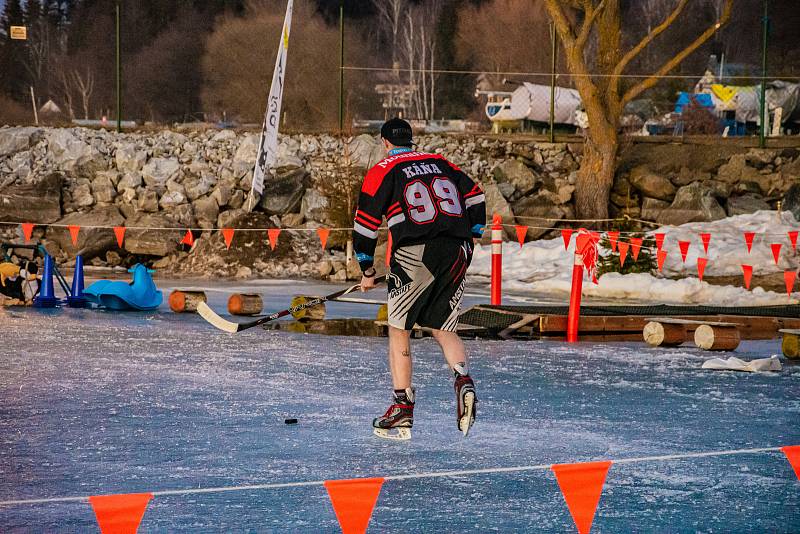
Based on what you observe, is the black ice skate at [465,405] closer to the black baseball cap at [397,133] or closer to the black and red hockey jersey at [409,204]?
the black and red hockey jersey at [409,204]

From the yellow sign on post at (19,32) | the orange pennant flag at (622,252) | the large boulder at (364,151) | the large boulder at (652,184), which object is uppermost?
the yellow sign on post at (19,32)

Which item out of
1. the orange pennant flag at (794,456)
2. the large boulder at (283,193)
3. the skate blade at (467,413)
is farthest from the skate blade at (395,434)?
the large boulder at (283,193)

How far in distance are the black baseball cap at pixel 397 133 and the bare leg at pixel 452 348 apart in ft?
3.58

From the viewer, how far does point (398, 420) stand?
639 centimetres

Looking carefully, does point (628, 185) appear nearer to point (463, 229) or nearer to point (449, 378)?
point (449, 378)

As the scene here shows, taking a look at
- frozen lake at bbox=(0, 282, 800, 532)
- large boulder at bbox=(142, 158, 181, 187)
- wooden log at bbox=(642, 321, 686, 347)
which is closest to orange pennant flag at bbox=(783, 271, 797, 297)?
frozen lake at bbox=(0, 282, 800, 532)

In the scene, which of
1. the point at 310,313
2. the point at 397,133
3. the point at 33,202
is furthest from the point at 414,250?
the point at 33,202

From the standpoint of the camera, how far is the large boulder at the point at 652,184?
24297mm

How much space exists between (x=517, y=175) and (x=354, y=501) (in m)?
20.6

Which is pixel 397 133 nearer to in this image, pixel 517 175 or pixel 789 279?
pixel 789 279

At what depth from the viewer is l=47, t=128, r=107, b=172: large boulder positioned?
24.4 meters

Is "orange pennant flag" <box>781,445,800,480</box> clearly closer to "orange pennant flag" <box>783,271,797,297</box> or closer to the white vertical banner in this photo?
"orange pennant flag" <box>783,271,797,297</box>

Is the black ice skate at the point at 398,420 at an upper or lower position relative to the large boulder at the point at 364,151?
lower

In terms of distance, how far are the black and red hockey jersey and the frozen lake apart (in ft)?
3.68
